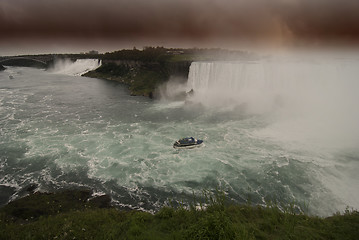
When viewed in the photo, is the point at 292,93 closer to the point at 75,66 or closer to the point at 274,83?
the point at 274,83

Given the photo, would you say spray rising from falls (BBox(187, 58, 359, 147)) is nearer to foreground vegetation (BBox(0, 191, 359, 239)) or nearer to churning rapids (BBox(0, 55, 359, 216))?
churning rapids (BBox(0, 55, 359, 216))

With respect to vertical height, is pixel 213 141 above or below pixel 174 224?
below

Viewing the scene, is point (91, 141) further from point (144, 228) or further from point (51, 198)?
point (144, 228)

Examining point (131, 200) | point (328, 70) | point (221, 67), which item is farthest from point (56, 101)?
point (328, 70)

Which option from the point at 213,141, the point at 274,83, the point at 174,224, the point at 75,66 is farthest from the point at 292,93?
the point at 75,66

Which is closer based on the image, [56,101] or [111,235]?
[111,235]

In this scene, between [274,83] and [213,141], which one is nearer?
[213,141]
